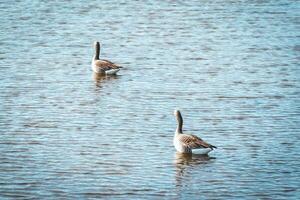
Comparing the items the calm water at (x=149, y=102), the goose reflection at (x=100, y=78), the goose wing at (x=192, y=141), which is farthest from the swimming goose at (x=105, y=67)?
the goose wing at (x=192, y=141)

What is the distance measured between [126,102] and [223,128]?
5.67 metres

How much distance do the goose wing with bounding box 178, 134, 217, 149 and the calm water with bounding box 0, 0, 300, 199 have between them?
0.46 meters

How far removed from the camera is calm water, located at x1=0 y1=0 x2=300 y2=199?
2806cm

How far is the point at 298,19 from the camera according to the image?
5978 cm

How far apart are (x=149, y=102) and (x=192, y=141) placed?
7492 mm

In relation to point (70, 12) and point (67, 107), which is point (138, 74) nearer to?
point (67, 107)

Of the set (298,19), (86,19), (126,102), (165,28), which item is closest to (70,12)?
(86,19)

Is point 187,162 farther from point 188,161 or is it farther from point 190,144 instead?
point 190,144

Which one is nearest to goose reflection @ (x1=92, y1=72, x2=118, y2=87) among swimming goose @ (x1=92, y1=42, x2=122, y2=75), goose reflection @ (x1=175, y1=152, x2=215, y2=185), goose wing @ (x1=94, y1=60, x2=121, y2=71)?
swimming goose @ (x1=92, y1=42, x2=122, y2=75)

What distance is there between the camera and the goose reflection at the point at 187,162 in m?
29.1

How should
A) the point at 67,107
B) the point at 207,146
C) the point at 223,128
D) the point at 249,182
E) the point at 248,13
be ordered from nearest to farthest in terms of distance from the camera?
the point at 249,182, the point at 207,146, the point at 223,128, the point at 67,107, the point at 248,13

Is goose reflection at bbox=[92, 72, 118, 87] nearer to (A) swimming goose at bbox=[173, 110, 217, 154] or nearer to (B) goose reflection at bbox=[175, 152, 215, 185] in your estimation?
(A) swimming goose at bbox=[173, 110, 217, 154]

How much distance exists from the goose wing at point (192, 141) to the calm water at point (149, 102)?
1.51 feet

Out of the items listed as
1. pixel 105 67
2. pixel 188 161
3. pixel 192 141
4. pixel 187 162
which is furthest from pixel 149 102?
pixel 187 162
